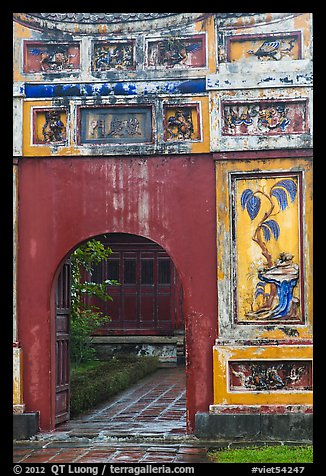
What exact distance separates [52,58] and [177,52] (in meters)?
1.58

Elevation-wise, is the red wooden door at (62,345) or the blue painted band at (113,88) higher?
the blue painted band at (113,88)

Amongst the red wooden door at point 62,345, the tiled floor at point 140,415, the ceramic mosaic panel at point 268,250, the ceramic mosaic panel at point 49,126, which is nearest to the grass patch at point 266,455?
the tiled floor at point 140,415

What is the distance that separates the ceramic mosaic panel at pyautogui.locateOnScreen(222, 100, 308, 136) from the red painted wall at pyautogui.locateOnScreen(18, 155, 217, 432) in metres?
0.53

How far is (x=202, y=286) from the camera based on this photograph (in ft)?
35.1

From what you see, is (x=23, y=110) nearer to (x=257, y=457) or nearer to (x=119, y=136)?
(x=119, y=136)

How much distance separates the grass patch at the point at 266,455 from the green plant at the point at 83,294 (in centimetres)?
499

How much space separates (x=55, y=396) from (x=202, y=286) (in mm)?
2323

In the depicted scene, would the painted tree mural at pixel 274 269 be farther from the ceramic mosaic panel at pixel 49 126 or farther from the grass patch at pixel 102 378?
the grass patch at pixel 102 378

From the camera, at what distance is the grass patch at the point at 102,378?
42.3 feet

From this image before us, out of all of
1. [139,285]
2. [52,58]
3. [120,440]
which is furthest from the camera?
[139,285]

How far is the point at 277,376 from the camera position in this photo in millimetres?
10438

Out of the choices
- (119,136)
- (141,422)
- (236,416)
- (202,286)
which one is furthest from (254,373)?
(119,136)

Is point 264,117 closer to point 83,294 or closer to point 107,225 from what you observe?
point 107,225

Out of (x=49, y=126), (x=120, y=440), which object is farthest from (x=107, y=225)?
(x=120, y=440)
